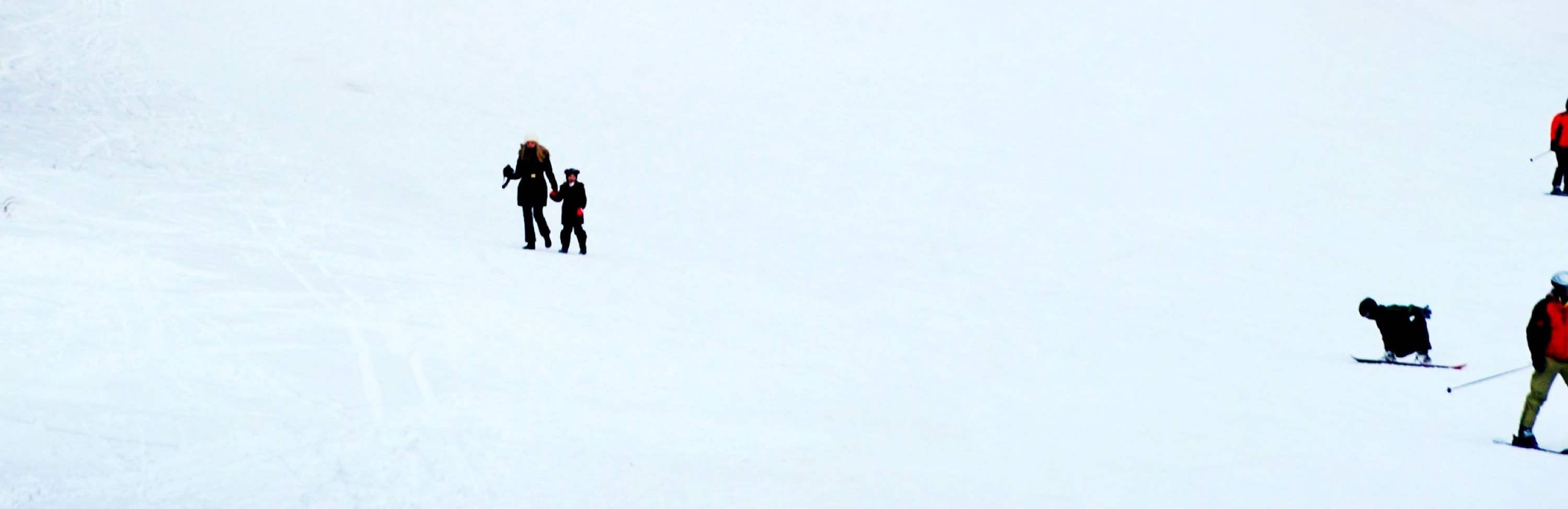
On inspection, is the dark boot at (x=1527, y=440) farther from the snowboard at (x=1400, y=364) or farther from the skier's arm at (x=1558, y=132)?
the skier's arm at (x=1558, y=132)

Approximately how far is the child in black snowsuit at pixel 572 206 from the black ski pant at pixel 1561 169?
38.7 feet

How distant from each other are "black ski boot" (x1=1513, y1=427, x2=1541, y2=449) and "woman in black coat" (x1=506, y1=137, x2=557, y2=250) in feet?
27.6

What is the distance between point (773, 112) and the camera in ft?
74.0

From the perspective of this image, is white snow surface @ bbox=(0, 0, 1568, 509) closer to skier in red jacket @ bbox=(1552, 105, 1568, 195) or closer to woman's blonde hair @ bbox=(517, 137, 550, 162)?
skier in red jacket @ bbox=(1552, 105, 1568, 195)

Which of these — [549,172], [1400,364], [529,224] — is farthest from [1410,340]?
[529,224]

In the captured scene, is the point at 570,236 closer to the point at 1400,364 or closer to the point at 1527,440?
the point at 1400,364

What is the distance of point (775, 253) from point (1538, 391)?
808cm

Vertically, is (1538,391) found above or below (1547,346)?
below

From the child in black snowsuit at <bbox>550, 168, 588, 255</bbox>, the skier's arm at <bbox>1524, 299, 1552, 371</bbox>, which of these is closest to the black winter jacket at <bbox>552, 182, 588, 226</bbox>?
the child in black snowsuit at <bbox>550, 168, 588, 255</bbox>

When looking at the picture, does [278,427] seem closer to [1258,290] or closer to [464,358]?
[464,358]

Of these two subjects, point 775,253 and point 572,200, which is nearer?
point 572,200

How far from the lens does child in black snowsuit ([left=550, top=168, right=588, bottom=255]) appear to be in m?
13.6

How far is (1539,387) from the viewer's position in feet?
26.6

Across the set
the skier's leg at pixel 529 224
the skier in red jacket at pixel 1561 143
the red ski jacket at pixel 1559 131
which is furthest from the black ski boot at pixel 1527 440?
the red ski jacket at pixel 1559 131
